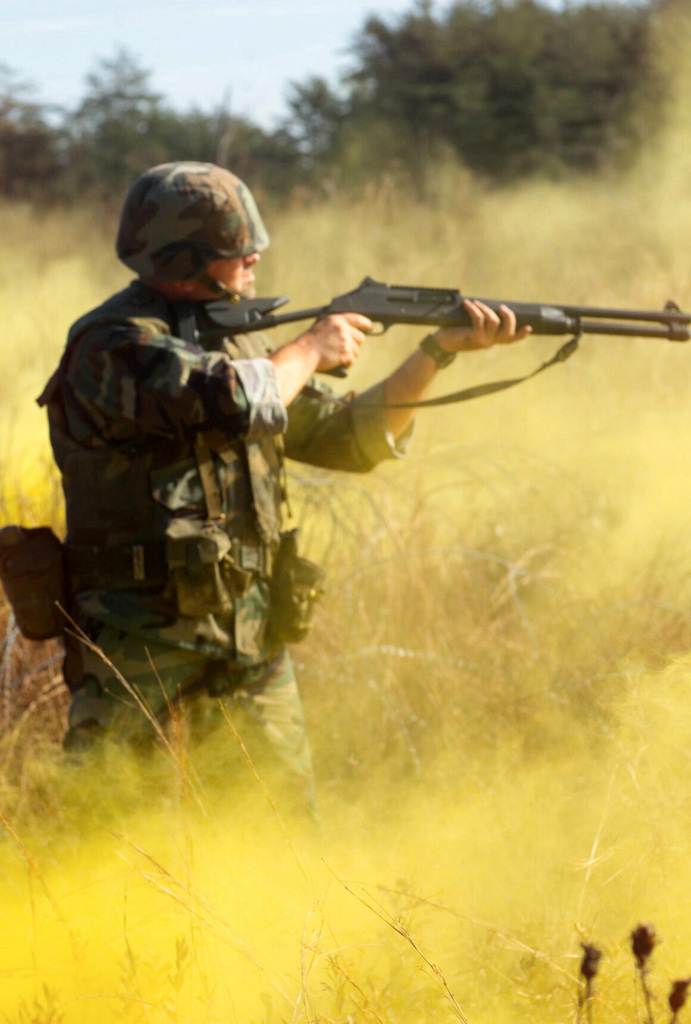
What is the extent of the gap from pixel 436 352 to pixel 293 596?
0.84m

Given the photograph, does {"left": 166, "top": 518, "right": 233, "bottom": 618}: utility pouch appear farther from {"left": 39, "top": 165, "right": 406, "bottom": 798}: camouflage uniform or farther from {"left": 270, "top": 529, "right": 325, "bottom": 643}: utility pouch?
{"left": 270, "top": 529, "right": 325, "bottom": 643}: utility pouch

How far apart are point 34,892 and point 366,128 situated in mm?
15716

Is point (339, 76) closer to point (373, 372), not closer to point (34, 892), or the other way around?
point (373, 372)

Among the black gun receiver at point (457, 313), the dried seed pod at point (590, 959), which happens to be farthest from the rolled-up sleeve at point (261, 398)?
the dried seed pod at point (590, 959)

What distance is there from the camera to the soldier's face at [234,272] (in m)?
2.80

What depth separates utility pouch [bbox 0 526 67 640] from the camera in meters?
2.69

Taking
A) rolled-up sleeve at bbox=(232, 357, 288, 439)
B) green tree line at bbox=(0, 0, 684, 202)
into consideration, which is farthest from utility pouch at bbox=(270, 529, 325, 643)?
green tree line at bbox=(0, 0, 684, 202)

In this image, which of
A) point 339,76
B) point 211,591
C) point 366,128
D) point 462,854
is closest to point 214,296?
point 211,591

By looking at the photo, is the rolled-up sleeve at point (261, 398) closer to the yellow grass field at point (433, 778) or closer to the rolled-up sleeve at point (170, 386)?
the rolled-up sleeve at point (170, 386)

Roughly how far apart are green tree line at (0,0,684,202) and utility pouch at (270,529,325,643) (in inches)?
432

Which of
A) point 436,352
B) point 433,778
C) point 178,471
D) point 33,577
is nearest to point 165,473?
point 178,471

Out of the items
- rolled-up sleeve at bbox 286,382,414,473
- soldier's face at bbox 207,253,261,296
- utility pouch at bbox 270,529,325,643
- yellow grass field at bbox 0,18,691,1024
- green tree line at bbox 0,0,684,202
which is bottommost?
yellow grass field at bbox 0,18,691,1024

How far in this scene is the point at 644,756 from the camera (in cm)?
255

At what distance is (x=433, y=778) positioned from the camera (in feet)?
10.0
